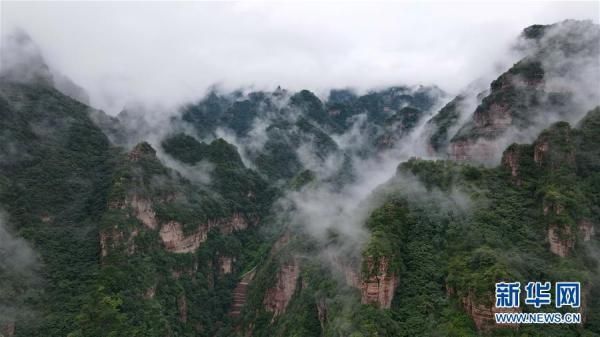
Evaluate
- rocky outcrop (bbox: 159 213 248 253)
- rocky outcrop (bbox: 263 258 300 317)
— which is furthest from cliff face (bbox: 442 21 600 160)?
rocky outcrop (bbox: 159 213 248 253)

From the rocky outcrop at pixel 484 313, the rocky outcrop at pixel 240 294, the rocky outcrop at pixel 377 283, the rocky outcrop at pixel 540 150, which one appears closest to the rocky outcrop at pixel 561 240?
the rocky outcrop at pixel 484 313

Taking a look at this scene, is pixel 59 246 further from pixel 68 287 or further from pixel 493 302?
pixel 493 302

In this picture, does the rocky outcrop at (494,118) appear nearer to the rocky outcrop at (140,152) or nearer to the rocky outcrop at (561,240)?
the rocky outcrop at (561,240)

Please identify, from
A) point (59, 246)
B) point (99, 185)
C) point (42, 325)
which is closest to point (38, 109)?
point (99, 185)

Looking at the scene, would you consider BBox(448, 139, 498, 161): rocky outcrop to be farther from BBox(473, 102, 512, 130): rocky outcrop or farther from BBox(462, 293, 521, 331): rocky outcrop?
BBox(462, 293, 521, 331): rocky outcrop

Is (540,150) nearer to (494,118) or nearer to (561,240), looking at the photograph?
(561,240)

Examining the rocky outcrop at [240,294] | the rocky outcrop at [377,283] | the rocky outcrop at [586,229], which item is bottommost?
the rocky outcrop at [240,294]

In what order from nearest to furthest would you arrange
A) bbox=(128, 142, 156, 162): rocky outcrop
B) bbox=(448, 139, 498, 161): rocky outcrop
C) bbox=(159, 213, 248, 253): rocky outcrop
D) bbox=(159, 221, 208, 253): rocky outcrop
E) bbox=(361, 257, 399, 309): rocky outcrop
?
bbox=(361, 257, 399, 309): rocky outcrop, bbox=(448, 139, 498, 161): rocky outcrop, bbox=(159, 221, 208, 253): rocky outcrop, bbox=(159, 213, 248, 253): rocky outcrop, bbox=(128, 142, 156, 162): rocky outcrop
